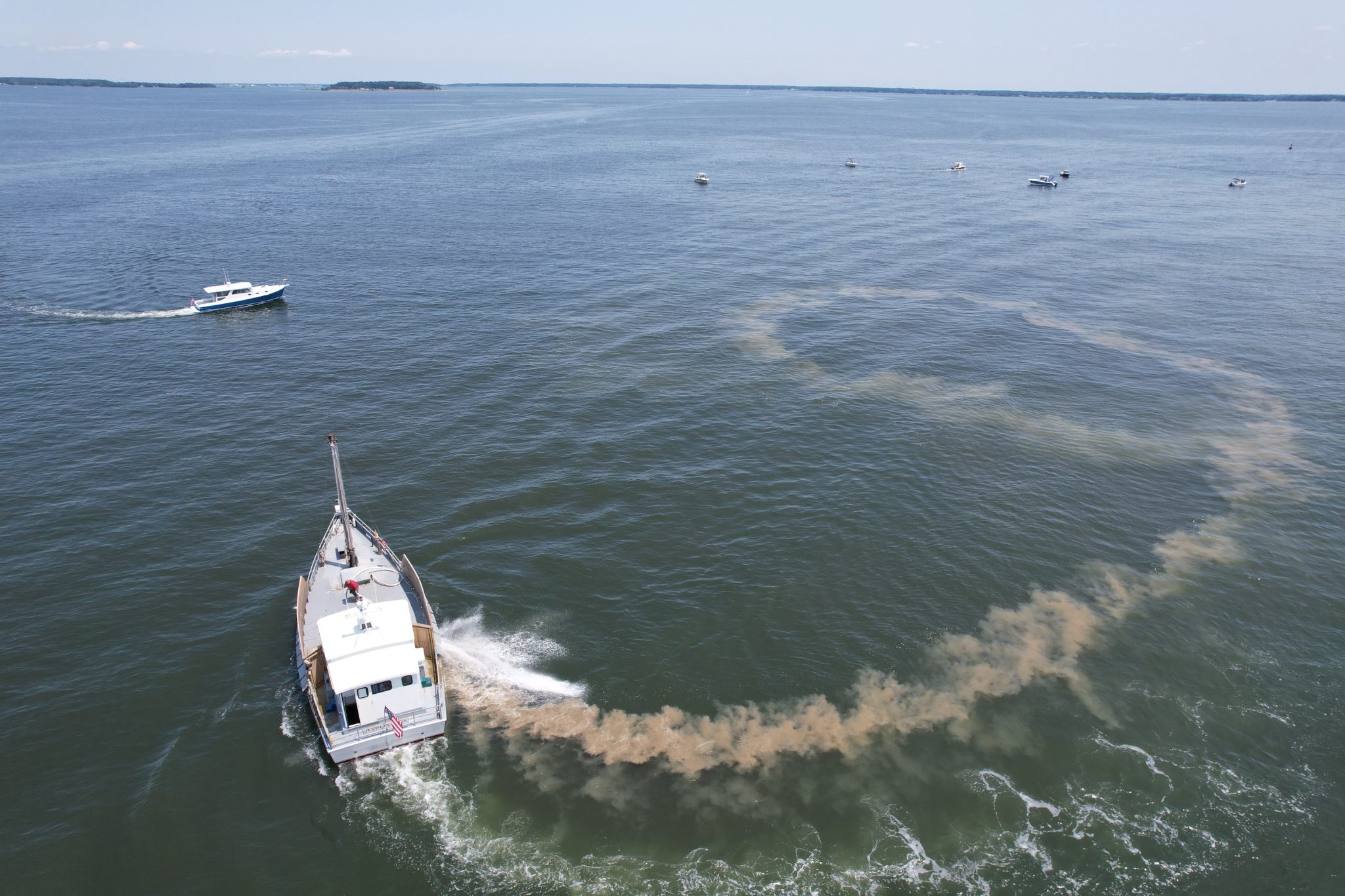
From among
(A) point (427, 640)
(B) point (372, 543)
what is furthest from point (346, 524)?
(A) point (427, 640)

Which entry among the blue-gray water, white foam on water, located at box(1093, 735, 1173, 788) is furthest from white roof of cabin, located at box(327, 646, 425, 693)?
white foam on water, located at box(1093, 735, 1173, 788)

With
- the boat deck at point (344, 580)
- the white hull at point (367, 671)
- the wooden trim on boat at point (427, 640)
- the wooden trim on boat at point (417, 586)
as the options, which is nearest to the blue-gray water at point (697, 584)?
the white hull at point (367, 671)

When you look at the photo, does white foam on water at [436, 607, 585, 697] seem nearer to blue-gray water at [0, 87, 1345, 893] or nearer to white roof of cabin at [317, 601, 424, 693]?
blue-gray water at [0, 87, 1345, 893]

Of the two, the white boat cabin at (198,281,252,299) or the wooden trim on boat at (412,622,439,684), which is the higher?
the white boat cabin at (198,281,252,299)

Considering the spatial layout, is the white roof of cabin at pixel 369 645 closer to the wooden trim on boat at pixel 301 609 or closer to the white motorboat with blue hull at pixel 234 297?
the wooden trim on boat at pixel 301 609

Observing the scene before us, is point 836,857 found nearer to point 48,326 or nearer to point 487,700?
point 487,700

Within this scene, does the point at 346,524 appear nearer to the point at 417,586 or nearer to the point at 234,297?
the point at 417,586

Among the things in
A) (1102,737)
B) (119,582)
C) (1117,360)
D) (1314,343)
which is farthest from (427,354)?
(1314,343)
